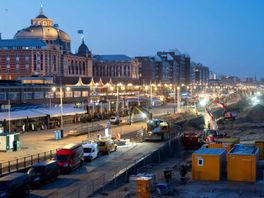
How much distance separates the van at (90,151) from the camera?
3647 cm

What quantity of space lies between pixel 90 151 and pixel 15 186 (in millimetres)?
12785

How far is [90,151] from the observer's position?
37031 millimetres

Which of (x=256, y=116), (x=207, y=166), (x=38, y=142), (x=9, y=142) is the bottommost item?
(x=256, y=116)

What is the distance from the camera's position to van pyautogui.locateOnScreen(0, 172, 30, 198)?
2394cm

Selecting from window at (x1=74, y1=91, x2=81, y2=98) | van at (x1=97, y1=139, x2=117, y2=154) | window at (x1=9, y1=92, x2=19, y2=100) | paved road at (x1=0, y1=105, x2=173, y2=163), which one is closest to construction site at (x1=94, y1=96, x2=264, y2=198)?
van at (x1=97, y1=139, x2=117, y2=154)

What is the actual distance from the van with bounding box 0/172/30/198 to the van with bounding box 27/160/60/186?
1707 millimetres

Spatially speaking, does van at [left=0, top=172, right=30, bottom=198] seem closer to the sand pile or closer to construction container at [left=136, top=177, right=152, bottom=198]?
construction container at [left=136, top=177, right=152, bottom=198]

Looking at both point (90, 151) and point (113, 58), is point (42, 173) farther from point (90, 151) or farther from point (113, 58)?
point (113, 58)

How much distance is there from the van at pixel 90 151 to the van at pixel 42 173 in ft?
22.3

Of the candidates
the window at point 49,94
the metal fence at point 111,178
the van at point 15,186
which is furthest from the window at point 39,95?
the van at point 15,186

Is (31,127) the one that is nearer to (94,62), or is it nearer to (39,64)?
(39,64)

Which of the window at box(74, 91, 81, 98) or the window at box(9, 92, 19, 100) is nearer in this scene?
the window at box(9, 92, 19, 100)

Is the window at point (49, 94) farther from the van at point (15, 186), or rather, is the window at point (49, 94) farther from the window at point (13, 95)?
the van at point (15, 186)

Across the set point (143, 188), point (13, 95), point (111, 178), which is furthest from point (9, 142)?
point (13, 95)
